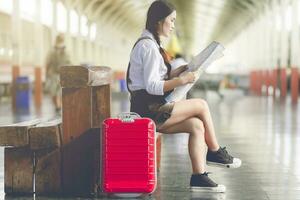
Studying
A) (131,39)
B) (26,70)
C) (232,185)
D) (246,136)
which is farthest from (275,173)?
(131,39)

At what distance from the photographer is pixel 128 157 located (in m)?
4.49

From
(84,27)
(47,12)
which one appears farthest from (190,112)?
(84,27)

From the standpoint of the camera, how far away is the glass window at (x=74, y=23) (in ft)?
85.3

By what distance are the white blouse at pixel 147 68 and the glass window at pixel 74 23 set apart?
69.1 ft

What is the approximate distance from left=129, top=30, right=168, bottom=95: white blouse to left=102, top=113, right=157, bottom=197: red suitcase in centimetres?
28

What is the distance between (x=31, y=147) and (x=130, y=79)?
2.62 ft

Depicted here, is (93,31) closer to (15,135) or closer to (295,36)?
A: (295,36)

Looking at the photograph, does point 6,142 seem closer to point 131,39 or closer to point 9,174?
point 9,174

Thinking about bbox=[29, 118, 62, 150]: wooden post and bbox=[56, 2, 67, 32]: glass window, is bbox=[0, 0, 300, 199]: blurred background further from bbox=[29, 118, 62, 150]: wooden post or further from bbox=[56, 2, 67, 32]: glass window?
bbox=[29, 118, 62, 150]: wooden post

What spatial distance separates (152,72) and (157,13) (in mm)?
425

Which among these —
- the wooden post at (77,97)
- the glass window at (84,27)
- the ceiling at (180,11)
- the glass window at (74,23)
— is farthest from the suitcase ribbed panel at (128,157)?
the glass window at (84,27)

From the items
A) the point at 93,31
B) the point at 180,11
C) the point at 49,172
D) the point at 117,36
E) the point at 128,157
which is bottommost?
the point at 49,172

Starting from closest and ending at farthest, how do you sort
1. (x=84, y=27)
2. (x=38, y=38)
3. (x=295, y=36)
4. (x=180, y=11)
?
(x=38, y=38), (x=295, y=36), (x=84, y=27), (x=180, y=11)

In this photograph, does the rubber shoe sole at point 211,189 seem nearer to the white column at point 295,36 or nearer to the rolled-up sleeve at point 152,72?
the rolled-up sleeve at point 152,72
